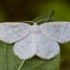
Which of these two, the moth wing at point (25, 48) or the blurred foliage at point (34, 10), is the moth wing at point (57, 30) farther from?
the blurred foliage at point (34, 10)

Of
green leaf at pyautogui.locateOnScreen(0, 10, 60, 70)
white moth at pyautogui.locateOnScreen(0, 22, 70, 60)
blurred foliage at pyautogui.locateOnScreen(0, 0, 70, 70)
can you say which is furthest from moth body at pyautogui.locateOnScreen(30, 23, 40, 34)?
blurred foliage at pyautogui.locateOnScreen(0, 0, 70, 70)

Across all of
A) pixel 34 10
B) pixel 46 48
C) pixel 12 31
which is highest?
pixel 12 31

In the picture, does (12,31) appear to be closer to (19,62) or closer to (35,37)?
(35,37)

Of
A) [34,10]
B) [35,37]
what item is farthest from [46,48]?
[34,10]

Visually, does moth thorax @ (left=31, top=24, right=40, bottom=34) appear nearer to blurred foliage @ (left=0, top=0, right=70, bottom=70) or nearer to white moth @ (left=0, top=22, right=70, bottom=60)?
white moth @ (left=0, top=22, right=70, bottom=60)

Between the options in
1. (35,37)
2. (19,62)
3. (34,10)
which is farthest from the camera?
(34,10)
